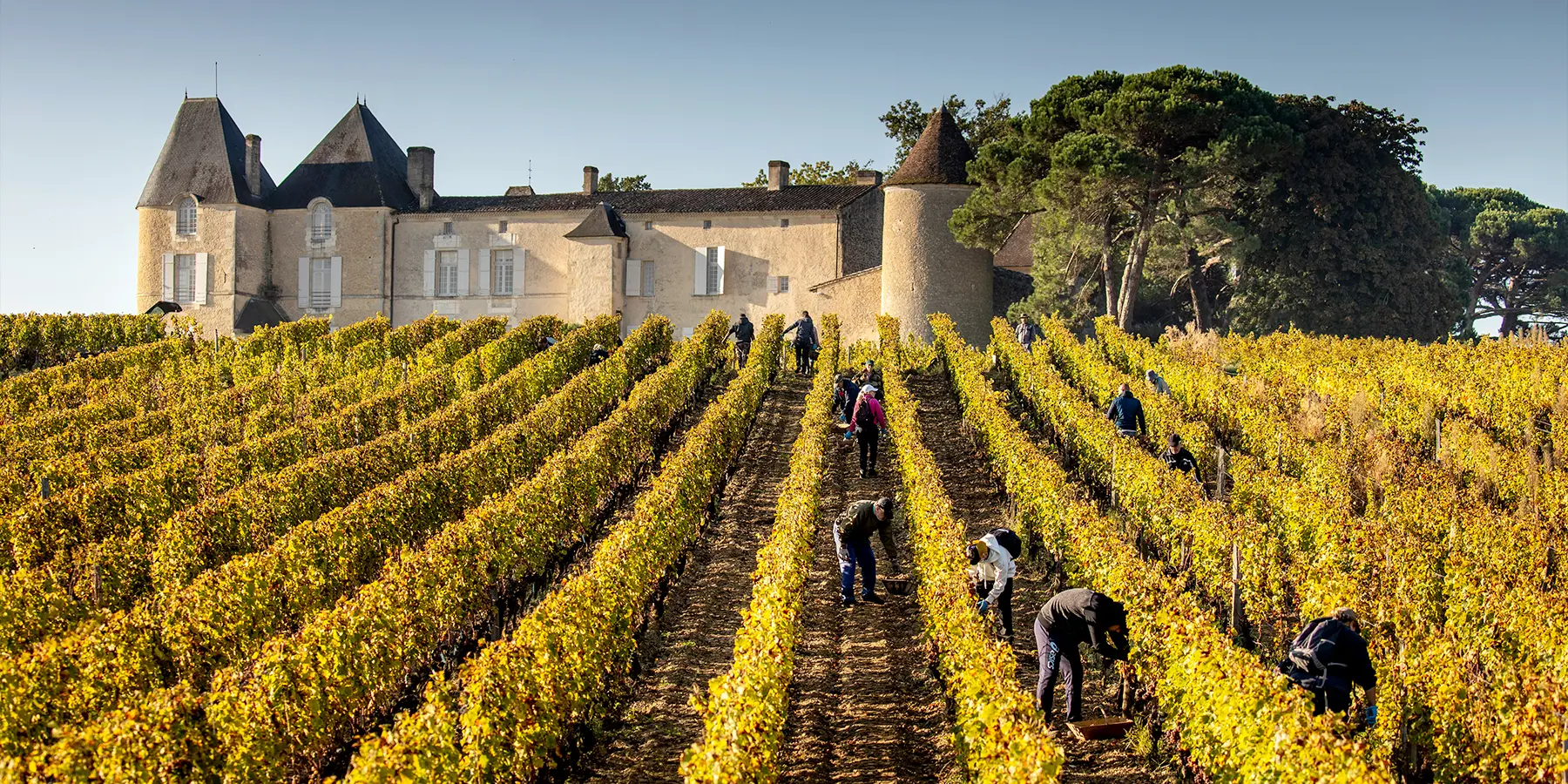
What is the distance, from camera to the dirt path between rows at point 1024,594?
8.83m

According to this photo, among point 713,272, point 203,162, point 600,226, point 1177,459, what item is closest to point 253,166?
point 203,162

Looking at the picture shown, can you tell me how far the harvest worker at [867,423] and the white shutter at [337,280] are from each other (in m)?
26.2

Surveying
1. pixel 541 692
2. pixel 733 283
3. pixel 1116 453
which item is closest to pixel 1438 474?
pixel 1116 453

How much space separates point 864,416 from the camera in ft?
51.4

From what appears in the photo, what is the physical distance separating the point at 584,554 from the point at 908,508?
326cm

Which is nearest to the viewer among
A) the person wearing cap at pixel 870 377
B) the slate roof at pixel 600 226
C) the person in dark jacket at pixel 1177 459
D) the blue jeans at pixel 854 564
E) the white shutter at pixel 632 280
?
the blue jeans at pixel 854 564

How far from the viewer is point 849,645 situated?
10992 mm

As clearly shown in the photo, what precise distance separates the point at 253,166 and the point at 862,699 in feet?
115

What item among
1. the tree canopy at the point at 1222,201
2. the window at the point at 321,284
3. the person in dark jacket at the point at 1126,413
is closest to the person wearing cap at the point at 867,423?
the person in dark jacket at the point at 1126,413

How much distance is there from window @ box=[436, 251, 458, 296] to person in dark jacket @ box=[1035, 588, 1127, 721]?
31.6 metres

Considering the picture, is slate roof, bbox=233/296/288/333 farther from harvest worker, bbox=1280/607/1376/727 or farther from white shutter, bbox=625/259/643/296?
harvest worker, bbox=1280/607/1376/727

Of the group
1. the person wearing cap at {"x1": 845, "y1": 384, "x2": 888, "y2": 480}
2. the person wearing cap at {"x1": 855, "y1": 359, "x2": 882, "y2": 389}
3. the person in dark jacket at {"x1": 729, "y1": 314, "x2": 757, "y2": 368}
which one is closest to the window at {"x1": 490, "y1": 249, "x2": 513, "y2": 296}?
the person in dark jacket at {"x1": 729, "y1": 314, "x2": 757, "y2": 368}

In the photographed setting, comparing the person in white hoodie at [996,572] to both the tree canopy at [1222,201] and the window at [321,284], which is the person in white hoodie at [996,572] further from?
the window at [321,284]

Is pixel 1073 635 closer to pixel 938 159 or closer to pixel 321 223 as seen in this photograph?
pixel 938 159
